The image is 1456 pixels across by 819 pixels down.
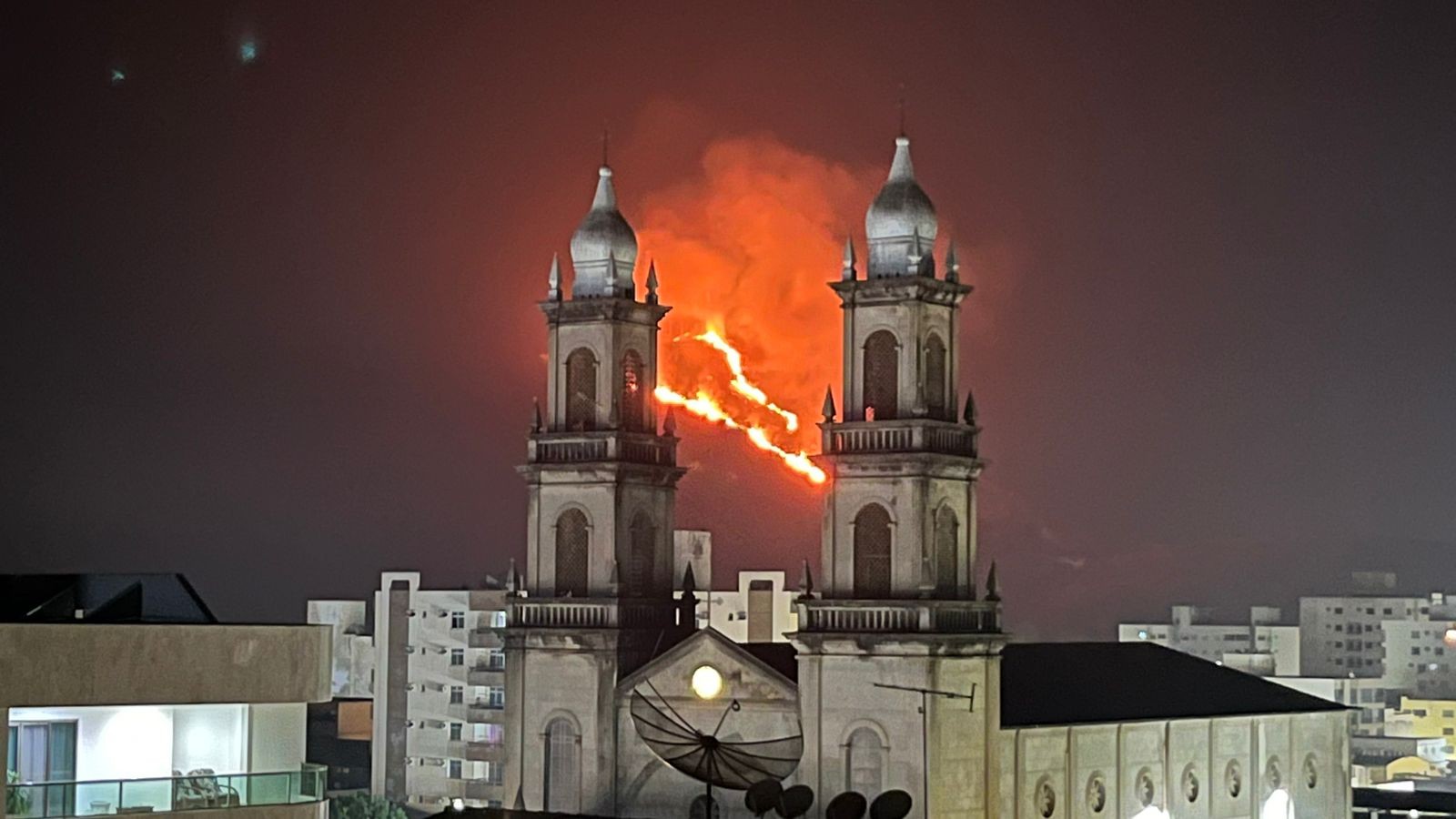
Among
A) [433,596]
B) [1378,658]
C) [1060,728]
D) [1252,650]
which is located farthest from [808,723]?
[1378,658]

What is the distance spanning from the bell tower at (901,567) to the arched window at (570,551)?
803 cm

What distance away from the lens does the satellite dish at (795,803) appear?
6975 centimetres

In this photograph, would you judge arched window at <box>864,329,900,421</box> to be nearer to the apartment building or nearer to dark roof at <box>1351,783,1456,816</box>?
the apartment building

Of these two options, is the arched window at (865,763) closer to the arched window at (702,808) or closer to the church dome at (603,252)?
the arched window at (702,808)

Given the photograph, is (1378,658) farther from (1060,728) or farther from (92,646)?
(92,646)

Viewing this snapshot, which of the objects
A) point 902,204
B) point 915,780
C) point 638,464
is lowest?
point 915,780

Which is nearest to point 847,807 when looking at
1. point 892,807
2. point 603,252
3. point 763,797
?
point 892,807

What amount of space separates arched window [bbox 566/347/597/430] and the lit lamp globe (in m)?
7.61

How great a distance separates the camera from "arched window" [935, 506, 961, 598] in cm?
7025

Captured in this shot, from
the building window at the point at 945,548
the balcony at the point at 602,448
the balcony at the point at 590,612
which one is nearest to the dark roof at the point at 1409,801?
the building window at the point at 945,548

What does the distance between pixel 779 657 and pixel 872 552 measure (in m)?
5.79

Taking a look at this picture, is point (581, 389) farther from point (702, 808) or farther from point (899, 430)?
point (702, 808)

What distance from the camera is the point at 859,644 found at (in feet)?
229

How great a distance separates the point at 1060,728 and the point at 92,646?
33938 millimetres
